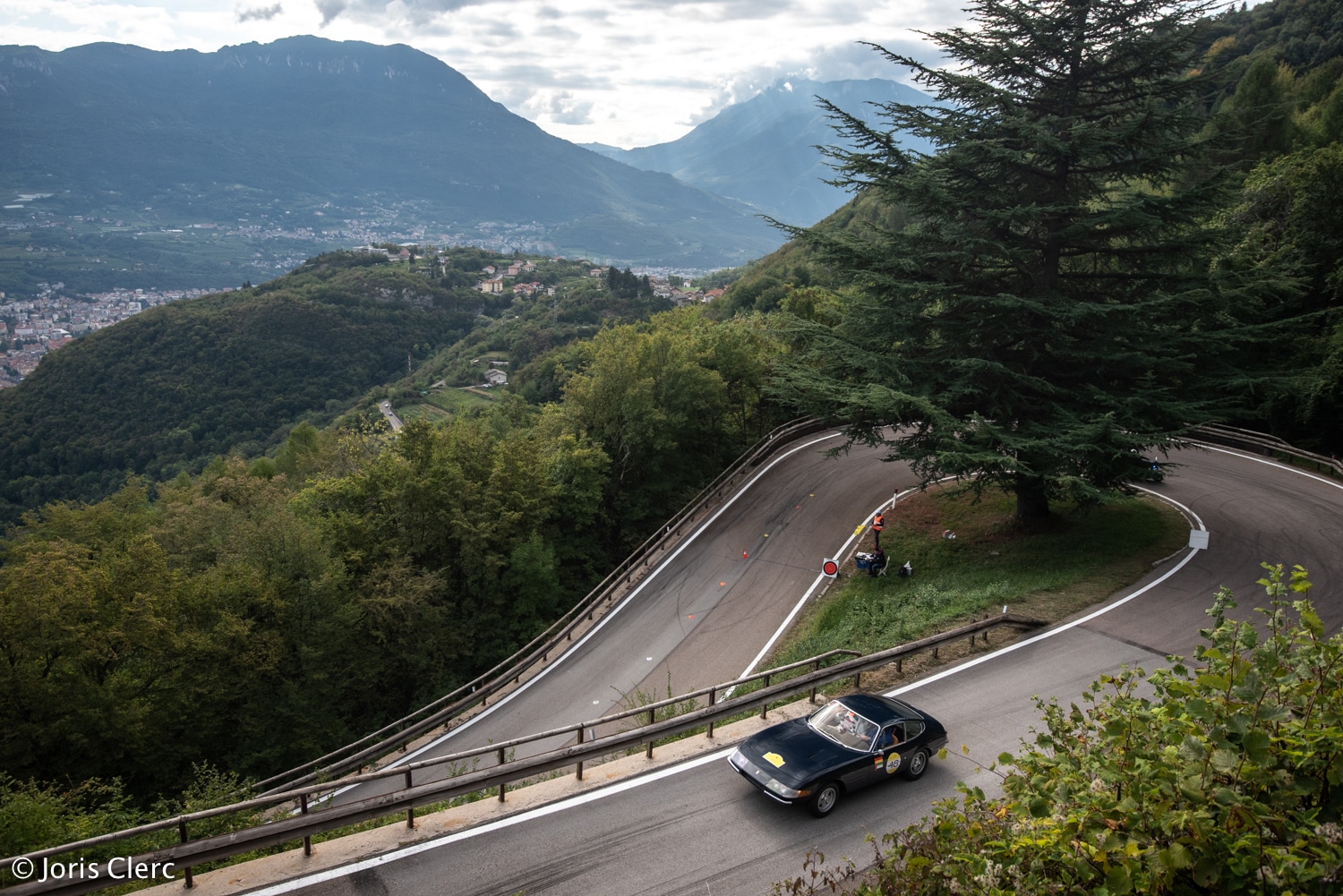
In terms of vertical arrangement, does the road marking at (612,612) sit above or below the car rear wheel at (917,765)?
below

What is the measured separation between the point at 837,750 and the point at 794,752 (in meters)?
0.59

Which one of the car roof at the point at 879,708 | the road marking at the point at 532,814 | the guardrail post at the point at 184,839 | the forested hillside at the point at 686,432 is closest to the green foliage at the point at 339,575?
the forested hillside at the point at 686,432

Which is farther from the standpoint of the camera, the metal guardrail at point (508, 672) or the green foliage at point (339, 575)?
the metal guardrail at point (508, 672)

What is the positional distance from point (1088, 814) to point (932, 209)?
18.6 meters

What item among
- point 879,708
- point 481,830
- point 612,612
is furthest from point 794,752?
point 612,612

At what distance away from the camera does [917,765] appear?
33.1 ft

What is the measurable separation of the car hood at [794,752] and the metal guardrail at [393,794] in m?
1.25

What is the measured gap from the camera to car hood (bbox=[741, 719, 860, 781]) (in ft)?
30.1

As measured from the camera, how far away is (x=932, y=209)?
64.8ft

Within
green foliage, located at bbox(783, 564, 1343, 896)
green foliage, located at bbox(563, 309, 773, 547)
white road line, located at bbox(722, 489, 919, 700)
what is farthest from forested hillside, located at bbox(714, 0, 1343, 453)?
green foliage, located at bbox(783, 564, 1343, 896)

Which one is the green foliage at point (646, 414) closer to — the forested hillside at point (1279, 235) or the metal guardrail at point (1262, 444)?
the forested hillside at point (1279, 235)

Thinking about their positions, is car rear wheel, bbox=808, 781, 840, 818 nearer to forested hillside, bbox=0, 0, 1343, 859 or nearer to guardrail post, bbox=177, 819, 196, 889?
guardrail post, bbox=177, 819, 196, 889

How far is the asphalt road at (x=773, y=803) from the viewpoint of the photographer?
320 inches

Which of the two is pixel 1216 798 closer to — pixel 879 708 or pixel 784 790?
pixel 784 790
